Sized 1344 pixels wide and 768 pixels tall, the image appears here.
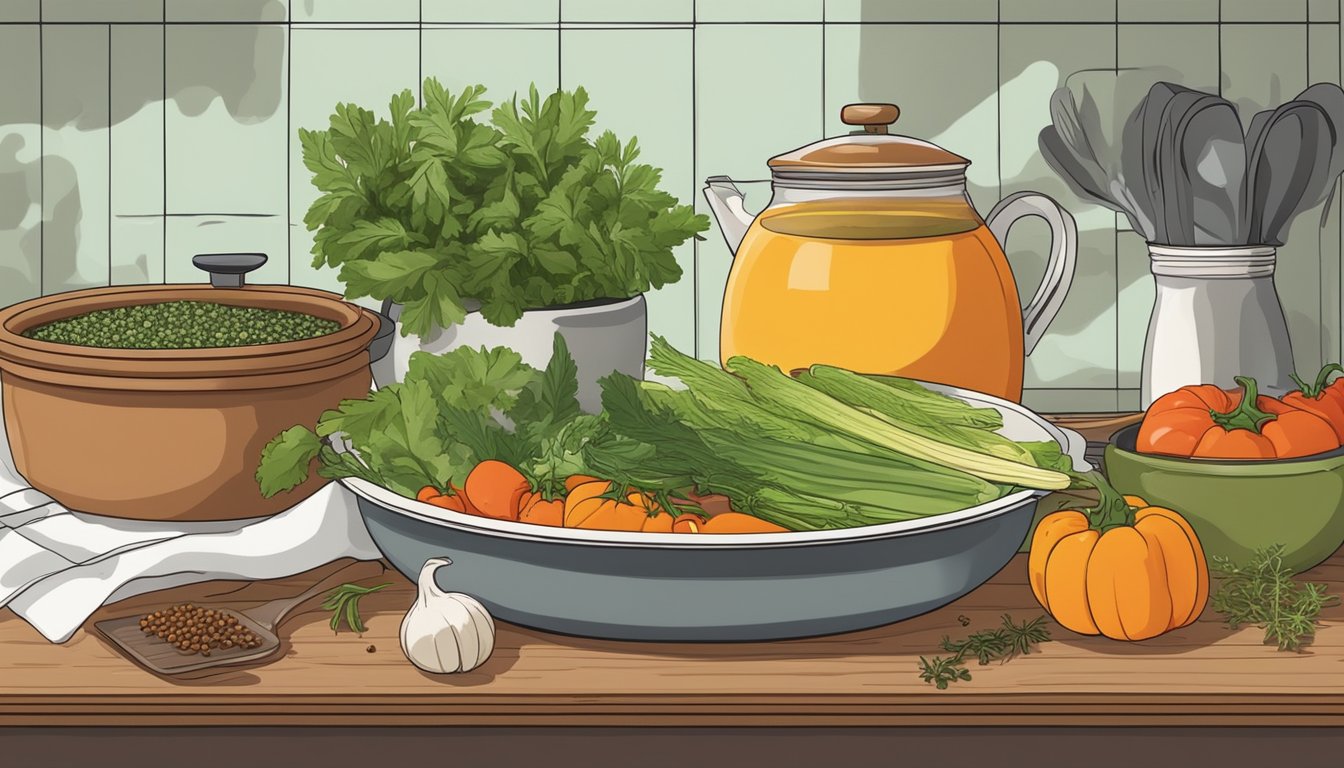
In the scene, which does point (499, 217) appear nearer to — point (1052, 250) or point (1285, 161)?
point (1052, 250)

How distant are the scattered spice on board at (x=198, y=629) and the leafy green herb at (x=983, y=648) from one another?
1.31 ft

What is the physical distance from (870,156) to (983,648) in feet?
1.58

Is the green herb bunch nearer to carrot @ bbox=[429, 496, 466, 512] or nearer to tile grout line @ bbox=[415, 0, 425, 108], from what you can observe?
carrot @ bbox=[429, 496, 466, 512]

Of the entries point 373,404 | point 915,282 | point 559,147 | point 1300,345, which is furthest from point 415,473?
point 1300,345

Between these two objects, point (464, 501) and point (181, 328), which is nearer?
point (464, 501)

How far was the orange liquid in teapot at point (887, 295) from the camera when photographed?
1.17 metres

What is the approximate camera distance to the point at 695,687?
0.79m

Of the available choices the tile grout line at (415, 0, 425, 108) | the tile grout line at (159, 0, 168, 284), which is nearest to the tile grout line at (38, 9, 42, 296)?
the tile grout line at (159, 0, 168, 284)

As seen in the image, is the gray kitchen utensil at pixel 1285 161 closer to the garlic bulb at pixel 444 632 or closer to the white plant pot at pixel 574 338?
the white plant pot at pixel 574 338

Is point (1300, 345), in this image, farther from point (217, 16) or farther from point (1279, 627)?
point (217, 16)

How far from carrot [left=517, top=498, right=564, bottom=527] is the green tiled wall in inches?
38.4

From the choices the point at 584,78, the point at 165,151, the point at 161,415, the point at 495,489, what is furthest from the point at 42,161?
the point at 495,489

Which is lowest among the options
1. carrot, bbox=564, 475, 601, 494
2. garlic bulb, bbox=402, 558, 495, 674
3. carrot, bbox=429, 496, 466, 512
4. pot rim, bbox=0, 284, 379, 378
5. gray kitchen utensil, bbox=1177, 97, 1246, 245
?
garlic bulb, bbox=402, 558, 495, 674

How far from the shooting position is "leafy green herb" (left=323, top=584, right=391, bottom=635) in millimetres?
892
